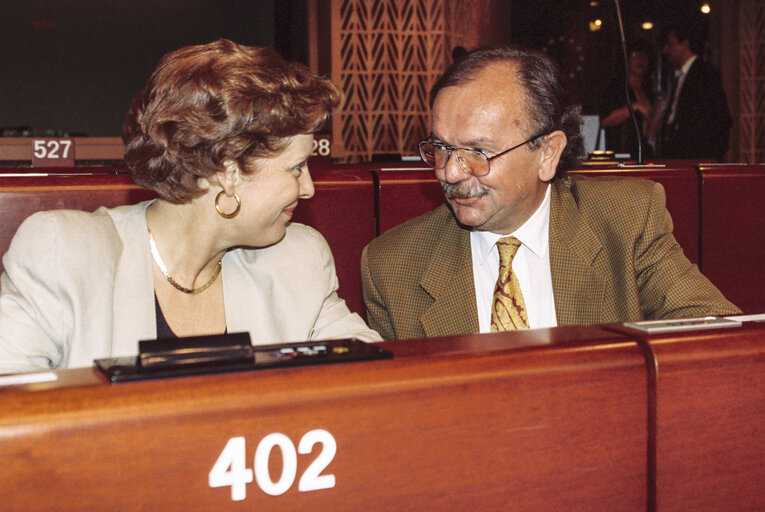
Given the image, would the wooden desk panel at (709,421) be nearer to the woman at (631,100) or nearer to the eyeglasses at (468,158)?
the eyeglasses at (468,158)

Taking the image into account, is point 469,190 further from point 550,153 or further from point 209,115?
point 209,115

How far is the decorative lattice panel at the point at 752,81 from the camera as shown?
890 centimetres

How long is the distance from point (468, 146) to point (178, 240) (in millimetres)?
753

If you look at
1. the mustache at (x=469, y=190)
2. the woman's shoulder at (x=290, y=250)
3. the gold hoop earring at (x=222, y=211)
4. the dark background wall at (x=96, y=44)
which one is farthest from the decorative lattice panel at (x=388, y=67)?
the gold hoop earring at (x=222, y=211)

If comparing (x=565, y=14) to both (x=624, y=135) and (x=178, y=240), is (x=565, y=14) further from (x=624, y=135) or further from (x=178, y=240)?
(x=178, y=240)

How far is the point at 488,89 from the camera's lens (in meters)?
1.94

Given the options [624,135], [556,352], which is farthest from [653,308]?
[624,135]

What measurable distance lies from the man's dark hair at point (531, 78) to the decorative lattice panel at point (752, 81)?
7834 millimetres

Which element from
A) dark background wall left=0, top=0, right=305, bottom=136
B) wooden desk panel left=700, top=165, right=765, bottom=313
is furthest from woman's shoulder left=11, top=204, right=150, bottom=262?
dark background wall left=0, top=0, right=305, bottom=136

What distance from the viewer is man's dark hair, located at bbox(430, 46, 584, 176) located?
1979 mm

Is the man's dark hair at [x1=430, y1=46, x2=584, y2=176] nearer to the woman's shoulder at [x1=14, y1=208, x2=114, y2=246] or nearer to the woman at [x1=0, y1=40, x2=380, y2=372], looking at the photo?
the woman at [x1=0, y1=40, x2=380, y2=372]

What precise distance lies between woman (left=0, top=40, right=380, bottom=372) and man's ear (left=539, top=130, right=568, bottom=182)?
65cm

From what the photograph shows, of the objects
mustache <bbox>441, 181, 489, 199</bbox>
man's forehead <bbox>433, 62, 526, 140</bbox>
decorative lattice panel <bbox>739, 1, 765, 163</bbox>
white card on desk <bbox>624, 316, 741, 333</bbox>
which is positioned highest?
decorative lattice panel <bbox>739, 1, 765, 163</bbox>

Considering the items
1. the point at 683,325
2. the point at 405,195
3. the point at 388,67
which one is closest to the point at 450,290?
the point at 405,195
